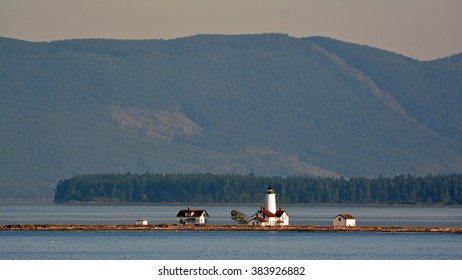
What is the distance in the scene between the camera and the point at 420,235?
124938 millimetres

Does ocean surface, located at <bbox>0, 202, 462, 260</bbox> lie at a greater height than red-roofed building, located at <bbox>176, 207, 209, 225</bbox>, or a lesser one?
lesser

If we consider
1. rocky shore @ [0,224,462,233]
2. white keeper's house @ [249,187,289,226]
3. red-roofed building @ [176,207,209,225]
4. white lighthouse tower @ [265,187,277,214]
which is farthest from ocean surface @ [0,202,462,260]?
red-roofed building @ [176,207,209,225]

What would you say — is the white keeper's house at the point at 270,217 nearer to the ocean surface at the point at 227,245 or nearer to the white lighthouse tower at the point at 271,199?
the white lighthouse tower at the point at 271,199

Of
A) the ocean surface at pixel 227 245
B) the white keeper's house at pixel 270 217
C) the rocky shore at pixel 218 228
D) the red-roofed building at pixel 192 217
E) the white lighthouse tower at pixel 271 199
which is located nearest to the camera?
the ocean surface at pixel 227 245

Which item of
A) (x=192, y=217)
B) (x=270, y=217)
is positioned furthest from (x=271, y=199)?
(x=192, y=217)

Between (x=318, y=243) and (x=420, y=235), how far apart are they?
17680 mm

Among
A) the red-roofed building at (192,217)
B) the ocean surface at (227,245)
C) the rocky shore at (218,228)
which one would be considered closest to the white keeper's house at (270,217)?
the rocky shore at (218,228)

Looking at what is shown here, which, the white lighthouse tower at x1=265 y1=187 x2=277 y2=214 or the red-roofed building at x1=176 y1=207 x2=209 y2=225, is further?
the red-roofed building at x1=176 y1=207 x2=209 y2=225

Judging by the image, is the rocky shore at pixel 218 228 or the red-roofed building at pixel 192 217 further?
the red-roofed building at pixel 192 217

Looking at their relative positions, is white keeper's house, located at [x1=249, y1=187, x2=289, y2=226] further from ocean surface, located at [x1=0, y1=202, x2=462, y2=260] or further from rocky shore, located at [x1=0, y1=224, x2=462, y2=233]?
ocean surface, located at [x1=0, y1=202, x2=462, y2=260]

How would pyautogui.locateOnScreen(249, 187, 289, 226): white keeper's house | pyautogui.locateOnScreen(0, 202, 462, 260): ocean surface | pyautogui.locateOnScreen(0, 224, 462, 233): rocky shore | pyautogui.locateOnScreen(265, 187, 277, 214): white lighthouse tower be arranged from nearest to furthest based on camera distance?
pyautogui.locateOnScreen(0, 202, 462, 260): ocean surface → pyautogui.locateOnScreen(0, 224, 462, 233): rocky shore → pyautogui.locateOnScreen(265, 187, 277, 214): white lighthouse tower → pyautogui.locateOnScreen(249, 187, 289, 226): white keeper's house

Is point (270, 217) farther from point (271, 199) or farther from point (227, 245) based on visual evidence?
point (227, 245)
